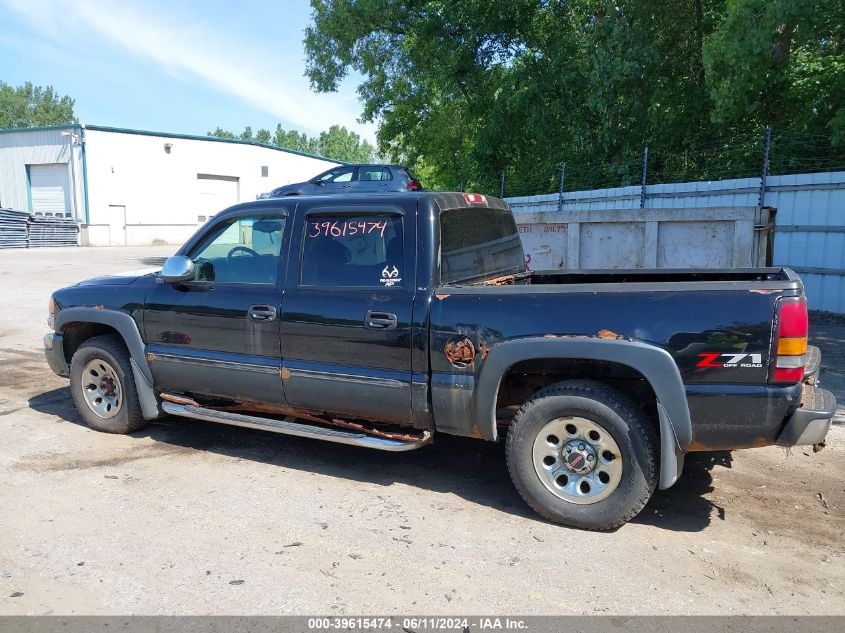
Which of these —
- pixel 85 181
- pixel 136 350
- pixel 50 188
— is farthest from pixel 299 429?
pixel 50 188

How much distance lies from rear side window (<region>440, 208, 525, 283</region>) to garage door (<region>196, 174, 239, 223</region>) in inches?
1347

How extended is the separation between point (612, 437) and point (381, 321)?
5.05ft

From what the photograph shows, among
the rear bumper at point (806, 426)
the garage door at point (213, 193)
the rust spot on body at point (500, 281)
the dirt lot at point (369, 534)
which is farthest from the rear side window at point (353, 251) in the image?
the garage door at point (213, 193)

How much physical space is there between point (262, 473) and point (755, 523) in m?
3.18

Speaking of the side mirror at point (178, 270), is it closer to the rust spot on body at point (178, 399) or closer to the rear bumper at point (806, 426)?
the rust spot on body at point (178, 399)

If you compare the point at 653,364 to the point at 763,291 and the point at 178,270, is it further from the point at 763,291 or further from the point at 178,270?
the point at 178,270

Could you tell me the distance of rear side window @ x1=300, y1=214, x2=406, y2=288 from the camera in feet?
14.7

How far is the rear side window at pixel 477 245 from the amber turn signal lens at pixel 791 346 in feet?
6.35

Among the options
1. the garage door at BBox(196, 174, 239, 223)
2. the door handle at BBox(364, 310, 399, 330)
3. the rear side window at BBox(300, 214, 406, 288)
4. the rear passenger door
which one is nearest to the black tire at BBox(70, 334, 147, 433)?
the rear passenger door

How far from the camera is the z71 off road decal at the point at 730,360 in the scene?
140 inches

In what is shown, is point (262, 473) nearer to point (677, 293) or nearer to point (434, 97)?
point (677, 293)

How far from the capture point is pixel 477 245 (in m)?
4.90

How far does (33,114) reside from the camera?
106500 millimetres

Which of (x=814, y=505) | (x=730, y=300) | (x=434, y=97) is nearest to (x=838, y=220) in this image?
(x=814, y=505)
